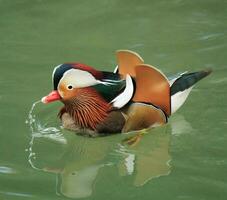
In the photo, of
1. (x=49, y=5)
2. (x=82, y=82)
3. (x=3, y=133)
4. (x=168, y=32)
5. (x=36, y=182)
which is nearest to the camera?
(x=36, y=182)

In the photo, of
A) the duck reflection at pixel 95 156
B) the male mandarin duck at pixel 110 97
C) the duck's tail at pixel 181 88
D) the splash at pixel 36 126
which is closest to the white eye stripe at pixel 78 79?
the male mandarin duck at pixel 110 97

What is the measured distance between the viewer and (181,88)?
15.7ft

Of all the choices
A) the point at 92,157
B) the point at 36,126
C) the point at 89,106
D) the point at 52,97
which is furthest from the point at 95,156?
the point at 36,126

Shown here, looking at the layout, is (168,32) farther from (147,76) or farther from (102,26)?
(147,76)

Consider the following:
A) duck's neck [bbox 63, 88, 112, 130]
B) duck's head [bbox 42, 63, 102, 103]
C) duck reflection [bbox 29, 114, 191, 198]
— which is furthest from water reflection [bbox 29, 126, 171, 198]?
duck's head [bbox 42, 63, 102, 103]

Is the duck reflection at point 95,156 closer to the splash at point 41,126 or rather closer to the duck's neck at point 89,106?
the splash at point 41,126

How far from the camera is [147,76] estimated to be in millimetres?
4477

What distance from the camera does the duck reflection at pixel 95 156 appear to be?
4.14 meters

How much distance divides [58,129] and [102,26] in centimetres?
250

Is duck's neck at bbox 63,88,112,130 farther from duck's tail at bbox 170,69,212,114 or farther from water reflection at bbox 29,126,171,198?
duck's tail at bbox 170,69,212,114

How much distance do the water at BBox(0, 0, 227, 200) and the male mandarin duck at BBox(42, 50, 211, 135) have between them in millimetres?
132

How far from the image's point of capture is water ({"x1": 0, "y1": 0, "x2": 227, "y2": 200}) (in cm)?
405

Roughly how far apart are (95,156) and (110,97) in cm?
42

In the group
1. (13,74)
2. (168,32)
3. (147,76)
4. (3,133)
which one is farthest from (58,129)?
(168,32)
